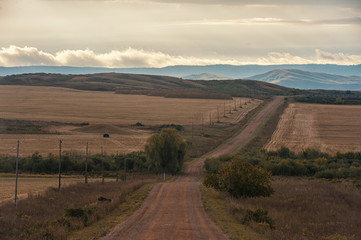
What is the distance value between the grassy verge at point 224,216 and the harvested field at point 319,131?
177 ft

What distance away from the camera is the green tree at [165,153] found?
7544 centimetres

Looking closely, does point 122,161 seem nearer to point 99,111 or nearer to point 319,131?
point 319,131

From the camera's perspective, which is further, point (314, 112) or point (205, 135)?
point (314, 112)

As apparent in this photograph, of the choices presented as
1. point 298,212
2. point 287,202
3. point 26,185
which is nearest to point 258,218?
point 298,212

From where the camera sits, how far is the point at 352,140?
346 ft

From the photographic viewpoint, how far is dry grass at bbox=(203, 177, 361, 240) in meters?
28.3

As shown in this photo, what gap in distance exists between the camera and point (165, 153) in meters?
75.8

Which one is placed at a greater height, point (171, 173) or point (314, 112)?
point (314, 112)

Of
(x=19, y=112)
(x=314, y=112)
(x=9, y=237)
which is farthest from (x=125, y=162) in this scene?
(x=314, y=112)

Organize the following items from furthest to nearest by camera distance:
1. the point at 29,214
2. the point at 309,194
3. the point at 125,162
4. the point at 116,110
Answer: the point at 116,110, the point at 125,162, the point at 309,194, the point at 29,214

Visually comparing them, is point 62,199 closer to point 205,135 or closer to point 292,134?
point 205,135

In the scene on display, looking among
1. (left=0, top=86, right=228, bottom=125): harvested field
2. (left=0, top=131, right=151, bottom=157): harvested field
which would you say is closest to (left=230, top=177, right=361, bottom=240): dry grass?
(left=0, top=131, right=151, bottom=157): harvested field

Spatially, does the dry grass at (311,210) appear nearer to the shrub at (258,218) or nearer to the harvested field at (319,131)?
the shrub at (258,218)

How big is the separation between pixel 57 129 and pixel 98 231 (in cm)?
9386
